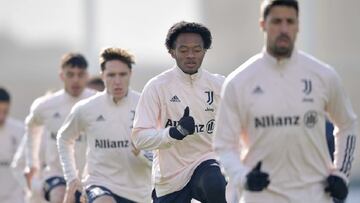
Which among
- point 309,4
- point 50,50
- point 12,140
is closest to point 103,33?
point 50,50

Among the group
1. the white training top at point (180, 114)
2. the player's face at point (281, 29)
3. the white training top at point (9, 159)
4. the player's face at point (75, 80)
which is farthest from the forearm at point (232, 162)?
the white training top at point (9, 159)

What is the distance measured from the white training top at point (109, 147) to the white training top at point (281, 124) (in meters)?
4.63

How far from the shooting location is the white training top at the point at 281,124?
10.5 meters

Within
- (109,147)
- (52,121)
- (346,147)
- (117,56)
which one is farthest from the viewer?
(52,121)

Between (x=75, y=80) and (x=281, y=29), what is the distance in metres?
7.73

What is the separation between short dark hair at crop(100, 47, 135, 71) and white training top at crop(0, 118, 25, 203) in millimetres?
6185

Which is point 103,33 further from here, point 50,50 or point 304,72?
point 304,72

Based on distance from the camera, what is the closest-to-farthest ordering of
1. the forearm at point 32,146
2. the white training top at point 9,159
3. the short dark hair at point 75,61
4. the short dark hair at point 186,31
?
the short dark hair at point 186,31 < the short dark hair at point 75,61 < the forearm at point 32,146 < the white training top at point 9,159

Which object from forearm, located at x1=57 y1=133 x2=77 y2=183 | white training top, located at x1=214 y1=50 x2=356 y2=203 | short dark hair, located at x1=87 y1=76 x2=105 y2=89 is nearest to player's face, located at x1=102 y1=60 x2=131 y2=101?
forearm, located at x1=57 y1=133 x2=77 y2=183

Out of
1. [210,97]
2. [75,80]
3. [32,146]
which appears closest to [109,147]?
[210,97]

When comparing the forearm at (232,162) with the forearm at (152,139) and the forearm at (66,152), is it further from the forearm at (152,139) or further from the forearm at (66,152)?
the forearm at (66,152)

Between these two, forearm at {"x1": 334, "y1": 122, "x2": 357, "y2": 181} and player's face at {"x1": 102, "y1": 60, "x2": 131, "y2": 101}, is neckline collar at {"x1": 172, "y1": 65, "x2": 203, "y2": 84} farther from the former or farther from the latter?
forearm at {"x1": 334, "y1": 122, "x2": 357, "y2": 181}

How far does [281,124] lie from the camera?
1051 cm

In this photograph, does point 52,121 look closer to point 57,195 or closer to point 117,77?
point 57,195
